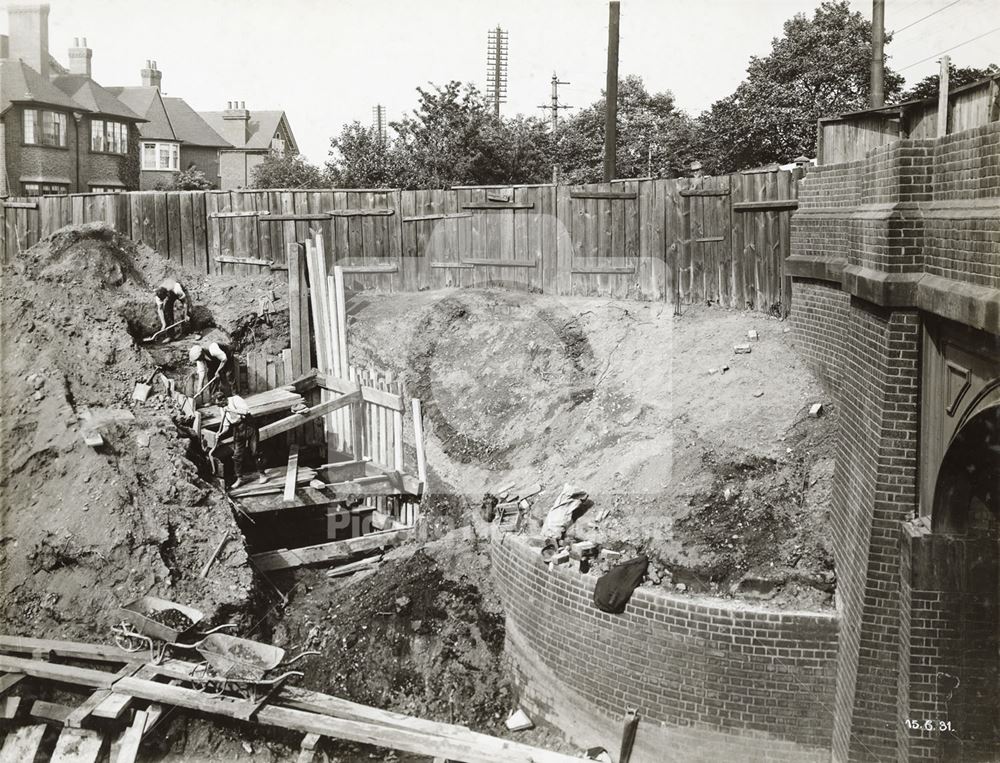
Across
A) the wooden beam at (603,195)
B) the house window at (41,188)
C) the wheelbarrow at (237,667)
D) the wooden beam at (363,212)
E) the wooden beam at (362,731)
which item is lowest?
the wooden beam at (362,731)

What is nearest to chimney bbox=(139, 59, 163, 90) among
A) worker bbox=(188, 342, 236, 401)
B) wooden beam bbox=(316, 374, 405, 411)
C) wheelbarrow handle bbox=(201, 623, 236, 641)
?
worker bbox=(188, 342, 236, 401)

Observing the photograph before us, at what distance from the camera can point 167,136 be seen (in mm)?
39594

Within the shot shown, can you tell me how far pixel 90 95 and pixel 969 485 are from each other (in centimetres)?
3516

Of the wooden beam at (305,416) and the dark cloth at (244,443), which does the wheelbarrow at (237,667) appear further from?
the wooden beam at (305,416)

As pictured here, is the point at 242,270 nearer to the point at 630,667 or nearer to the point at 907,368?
the point at 630,667

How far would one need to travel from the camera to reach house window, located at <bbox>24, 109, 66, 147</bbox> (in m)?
30.9

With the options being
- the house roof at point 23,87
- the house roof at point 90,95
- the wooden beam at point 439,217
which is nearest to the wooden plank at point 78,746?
the wooden beam at point 439,217

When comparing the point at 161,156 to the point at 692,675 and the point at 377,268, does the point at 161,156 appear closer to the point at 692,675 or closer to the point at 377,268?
the point at 377,268

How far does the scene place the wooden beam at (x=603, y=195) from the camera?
1545 cm

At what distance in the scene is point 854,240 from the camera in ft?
28.3

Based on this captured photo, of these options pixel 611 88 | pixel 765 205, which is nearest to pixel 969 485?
pixel 765 205

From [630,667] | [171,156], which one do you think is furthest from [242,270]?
[171,156]

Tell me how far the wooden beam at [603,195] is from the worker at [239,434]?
695 centimetres

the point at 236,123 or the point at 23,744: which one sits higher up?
the point at 236,123
